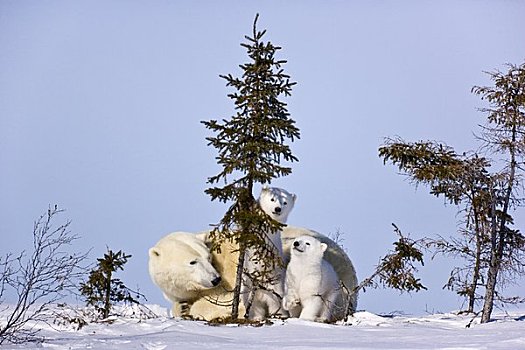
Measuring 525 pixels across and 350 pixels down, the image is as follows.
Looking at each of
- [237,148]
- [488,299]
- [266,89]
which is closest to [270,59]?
[266,89]

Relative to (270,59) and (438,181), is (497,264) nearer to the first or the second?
(438,181)

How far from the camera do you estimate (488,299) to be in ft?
36.4

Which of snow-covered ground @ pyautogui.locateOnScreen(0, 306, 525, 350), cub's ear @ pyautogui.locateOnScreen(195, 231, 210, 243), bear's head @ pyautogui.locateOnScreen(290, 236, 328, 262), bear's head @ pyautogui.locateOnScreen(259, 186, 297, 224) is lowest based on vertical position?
snow-covered ground @ pyautogui.locateOnScreen(0, 306, 525, 350)

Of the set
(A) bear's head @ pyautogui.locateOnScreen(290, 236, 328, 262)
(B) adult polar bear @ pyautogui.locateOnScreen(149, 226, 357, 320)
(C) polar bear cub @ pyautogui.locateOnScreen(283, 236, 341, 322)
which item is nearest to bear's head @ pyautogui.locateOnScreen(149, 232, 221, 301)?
(B) adult polar bear @ pyautogui.locateOnScreen(149, 226, 357, 320)

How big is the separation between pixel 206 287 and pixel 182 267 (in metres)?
0.47

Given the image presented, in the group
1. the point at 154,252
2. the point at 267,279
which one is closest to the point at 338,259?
the point at 267,279

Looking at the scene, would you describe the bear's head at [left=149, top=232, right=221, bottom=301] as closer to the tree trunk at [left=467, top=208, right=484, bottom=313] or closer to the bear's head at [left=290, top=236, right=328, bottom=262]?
the bear's head at [left=290, top=236, right=328, bottom=262]

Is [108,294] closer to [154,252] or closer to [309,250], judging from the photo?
[154,252]

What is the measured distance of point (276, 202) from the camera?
11461mm

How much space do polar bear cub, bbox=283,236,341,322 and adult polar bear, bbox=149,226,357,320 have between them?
16.3 inches

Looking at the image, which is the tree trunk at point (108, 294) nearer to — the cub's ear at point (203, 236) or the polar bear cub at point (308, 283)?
the cub's ear at point (203, 236)

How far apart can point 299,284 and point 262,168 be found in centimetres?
172

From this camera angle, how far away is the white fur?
1166 centimetres

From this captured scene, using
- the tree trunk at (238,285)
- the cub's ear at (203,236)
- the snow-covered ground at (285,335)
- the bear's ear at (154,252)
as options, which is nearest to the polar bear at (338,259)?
the snow-covered ground at (285,335)
